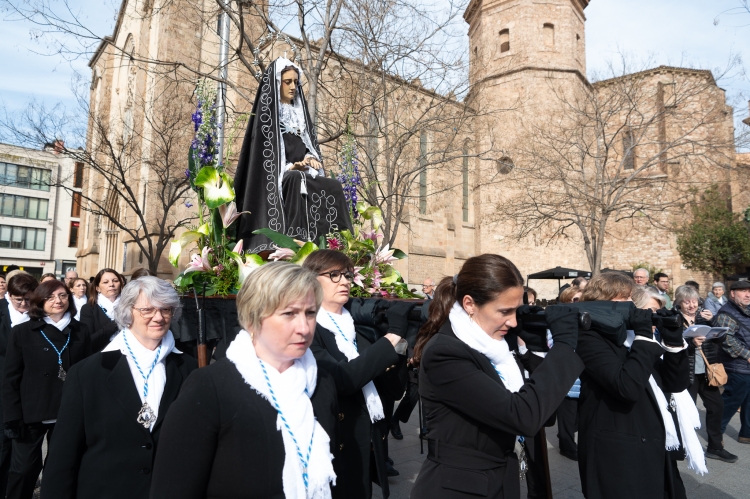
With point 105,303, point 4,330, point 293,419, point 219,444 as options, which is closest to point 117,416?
point 219,444

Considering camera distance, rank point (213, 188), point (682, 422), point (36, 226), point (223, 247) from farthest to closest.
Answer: point (36, 226), point (223, 247), point (213, 188), point (682, 422)

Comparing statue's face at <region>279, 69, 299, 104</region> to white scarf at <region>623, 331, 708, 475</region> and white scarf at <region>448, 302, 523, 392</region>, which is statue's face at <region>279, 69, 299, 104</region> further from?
white scarf at <region>623, 331, 708, 475</region>

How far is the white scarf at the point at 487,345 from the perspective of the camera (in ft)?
7.70

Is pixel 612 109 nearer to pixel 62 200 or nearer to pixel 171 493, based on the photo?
→ pixel 171 493

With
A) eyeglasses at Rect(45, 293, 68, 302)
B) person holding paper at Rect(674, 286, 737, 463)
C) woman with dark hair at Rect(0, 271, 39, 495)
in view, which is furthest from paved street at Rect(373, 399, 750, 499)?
woman with dark hair at Rect(0, 271, 39, 495)

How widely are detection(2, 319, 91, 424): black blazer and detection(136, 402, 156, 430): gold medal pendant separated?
7.13 feet

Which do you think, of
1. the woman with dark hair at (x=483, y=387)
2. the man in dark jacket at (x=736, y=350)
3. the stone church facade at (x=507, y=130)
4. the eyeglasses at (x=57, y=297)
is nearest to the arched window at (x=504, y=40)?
the stone church facade at (x=507, y=130)

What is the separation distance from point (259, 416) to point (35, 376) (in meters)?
3.52

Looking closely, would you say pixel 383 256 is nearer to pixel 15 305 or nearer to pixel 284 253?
pixel 284 253

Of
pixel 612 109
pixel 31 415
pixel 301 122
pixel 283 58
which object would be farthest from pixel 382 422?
pixel 612 109

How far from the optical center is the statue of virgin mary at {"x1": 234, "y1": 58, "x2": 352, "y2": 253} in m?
5.12

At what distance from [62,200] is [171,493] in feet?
206

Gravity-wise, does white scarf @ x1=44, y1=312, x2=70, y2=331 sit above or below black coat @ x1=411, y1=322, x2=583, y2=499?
above

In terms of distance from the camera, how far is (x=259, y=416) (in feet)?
6.07
